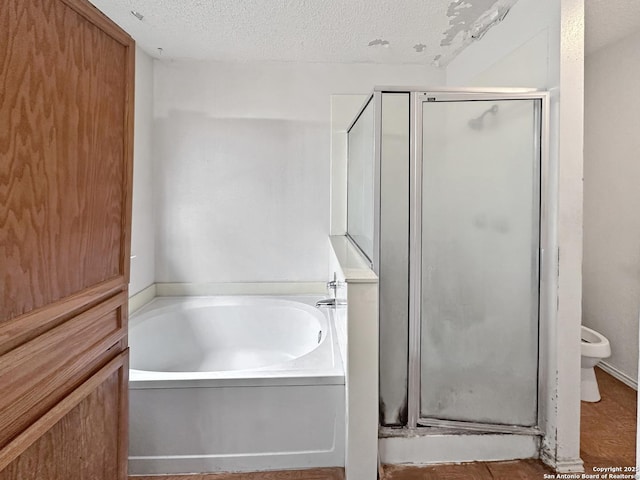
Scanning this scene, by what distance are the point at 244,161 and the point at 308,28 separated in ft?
3.36

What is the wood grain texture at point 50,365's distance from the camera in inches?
24.8

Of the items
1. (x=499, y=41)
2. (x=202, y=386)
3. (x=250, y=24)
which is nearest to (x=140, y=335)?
(x=202, y=386)

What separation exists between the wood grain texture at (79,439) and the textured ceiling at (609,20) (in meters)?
2.87

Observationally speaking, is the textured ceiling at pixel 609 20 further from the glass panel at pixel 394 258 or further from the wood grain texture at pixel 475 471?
the wood grain texture at pixel 475 471

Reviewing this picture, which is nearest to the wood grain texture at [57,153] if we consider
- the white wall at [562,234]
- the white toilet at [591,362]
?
the white wall at [562,234]

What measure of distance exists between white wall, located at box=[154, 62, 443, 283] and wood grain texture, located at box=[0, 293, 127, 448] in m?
1.92

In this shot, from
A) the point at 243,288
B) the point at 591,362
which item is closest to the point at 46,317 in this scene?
the point at 243,288

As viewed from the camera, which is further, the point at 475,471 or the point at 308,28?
the point at 308,28

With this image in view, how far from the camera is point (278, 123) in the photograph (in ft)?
9.29

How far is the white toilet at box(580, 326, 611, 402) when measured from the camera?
2.15 meters

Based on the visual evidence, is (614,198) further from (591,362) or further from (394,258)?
(394,258)

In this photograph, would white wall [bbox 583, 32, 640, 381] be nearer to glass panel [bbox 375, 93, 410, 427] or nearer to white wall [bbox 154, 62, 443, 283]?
white wall [bbox 154, 62, 443, 283]

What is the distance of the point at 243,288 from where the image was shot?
2887mm

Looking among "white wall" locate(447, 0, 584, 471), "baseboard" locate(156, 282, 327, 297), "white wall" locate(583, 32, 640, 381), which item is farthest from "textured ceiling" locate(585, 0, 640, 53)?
"baseboard" locate(156, 282, 327, 297)
